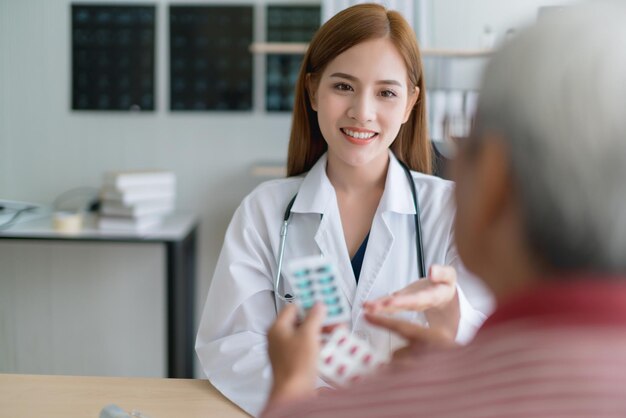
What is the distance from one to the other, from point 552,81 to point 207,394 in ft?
3.12

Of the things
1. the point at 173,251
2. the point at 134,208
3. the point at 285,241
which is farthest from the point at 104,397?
the point at 134,208

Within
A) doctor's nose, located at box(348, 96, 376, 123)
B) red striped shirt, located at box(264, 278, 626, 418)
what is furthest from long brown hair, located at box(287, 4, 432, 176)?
red striped shirt, located at box(264, 278, 626, 418)

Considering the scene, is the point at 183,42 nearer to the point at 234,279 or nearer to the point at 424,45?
the point at 424,45

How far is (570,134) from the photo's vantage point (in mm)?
481

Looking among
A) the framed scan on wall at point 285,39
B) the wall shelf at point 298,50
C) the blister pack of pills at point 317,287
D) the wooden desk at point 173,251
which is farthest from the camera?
the framed scan on wall at point 285,39

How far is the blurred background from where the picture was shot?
2805 mm

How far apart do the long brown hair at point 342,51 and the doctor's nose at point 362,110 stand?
0.11 m

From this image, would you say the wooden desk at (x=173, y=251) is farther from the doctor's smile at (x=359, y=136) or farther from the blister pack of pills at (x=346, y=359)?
the blister pack of pills at (x=346, y=359)

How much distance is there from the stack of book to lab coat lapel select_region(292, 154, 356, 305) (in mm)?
1104

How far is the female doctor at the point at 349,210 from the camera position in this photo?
135 centimetres

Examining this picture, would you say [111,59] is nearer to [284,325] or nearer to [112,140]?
[112,140]

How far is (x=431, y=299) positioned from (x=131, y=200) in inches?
67.4

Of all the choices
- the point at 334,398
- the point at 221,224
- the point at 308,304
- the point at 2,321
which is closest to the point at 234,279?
the point at 308,304

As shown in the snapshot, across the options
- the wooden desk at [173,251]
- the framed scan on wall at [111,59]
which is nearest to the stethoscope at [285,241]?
the wooden desk at [173,251]
